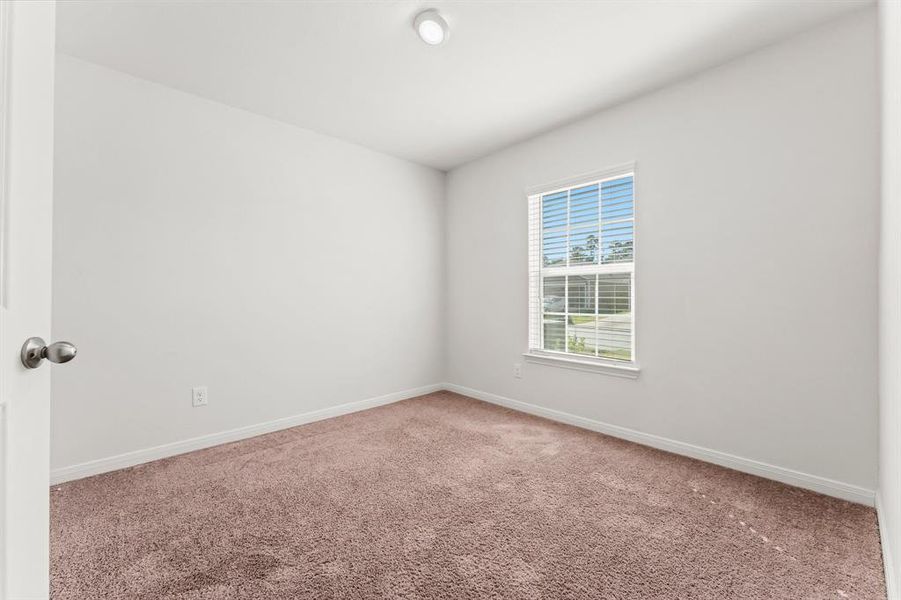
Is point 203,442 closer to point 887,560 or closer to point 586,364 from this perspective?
point 586,364

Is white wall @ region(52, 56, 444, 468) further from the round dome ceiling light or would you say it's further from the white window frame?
the round dome ceiling light

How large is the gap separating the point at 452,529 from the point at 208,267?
2386 millimetres

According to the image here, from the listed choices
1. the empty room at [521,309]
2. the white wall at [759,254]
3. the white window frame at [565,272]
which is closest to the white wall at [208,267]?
the empty room at [521,309]

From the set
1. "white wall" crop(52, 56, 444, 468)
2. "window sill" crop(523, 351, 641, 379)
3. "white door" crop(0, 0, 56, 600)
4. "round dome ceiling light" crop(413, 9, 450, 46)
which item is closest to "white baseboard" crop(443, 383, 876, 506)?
"window sill" crop(523, 351, 641, 379)

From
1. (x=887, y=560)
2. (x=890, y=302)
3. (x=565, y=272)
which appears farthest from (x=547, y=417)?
(x=890, y=302)

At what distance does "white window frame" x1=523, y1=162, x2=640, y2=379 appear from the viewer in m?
2.92

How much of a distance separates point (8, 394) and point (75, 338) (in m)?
2.18

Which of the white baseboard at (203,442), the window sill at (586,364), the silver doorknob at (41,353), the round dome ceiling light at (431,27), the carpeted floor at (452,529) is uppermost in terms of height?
the round dome ceiling light at (431,27)

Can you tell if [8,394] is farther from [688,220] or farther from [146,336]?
[688,220]

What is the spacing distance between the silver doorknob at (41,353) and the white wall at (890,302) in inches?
85.3

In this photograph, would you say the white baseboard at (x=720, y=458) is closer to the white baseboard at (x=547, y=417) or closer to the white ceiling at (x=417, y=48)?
the white baseboard at (x=547, y=417)

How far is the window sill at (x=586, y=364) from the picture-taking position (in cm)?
292

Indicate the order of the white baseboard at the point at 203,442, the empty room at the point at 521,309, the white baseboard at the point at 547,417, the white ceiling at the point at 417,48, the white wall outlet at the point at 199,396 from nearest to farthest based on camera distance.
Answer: the empty room at the point at 521,309, the white ceiling at the point at 417,48, the white baseboard at the point at 547,417, the white baseboard at the point at 203,442, the white wall outlet at the point at 199,396

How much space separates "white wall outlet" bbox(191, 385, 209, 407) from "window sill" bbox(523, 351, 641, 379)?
254 centimetres
